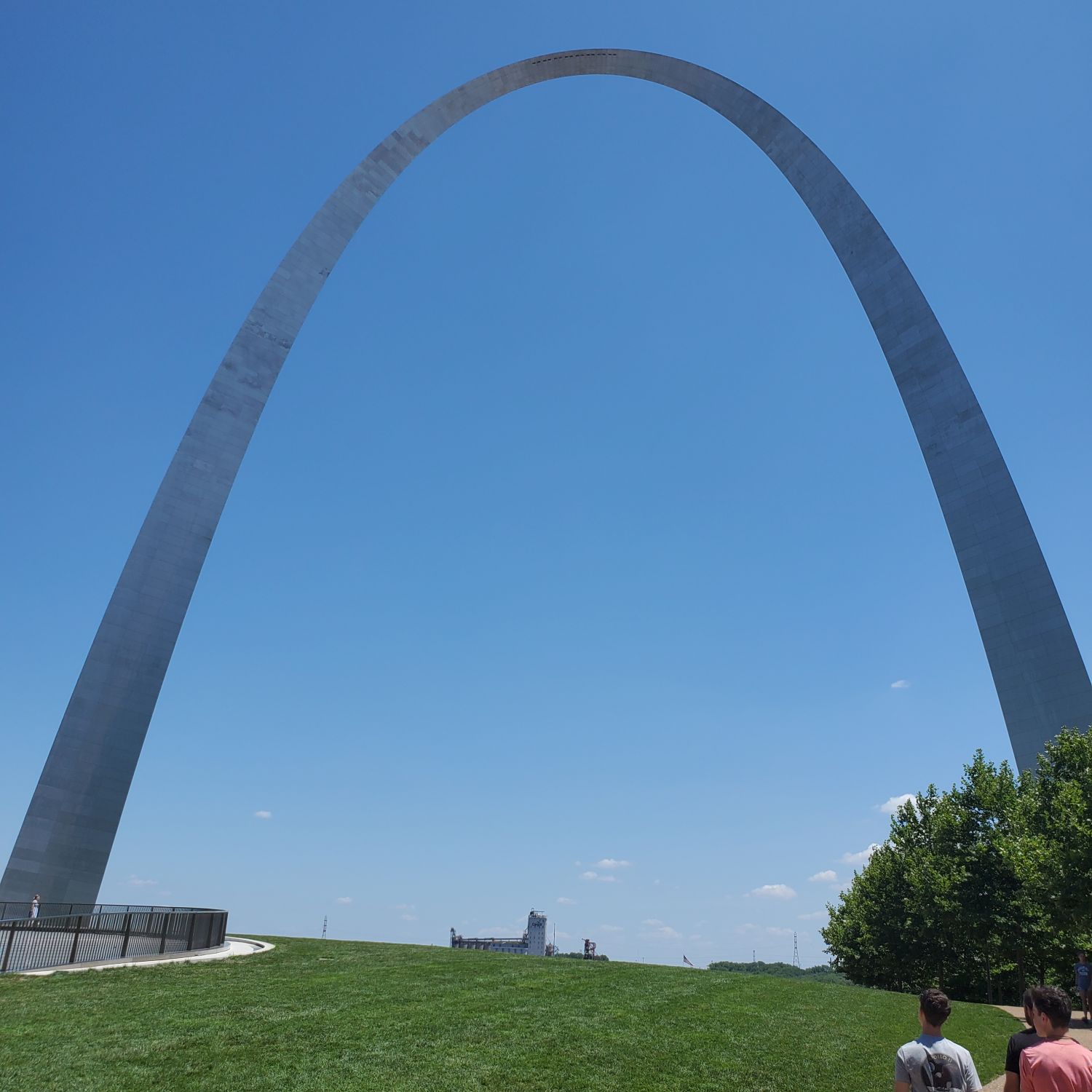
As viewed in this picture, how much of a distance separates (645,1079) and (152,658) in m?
25.2

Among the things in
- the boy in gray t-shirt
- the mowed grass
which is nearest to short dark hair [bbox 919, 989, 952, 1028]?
the boy in gray t-shirt

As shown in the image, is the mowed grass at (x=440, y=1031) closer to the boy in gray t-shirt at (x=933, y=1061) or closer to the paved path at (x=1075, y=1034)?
the paved path at (x=1075, y=1034)

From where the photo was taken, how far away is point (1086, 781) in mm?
20750

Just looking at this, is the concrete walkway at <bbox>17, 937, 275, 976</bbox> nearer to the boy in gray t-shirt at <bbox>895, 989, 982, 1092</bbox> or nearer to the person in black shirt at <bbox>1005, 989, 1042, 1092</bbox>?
the boy in gray t-shirt at <bbox>895, 989, 982, 1092</bbox>

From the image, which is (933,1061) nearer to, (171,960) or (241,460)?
(171,960)

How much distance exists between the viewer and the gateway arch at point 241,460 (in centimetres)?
2472

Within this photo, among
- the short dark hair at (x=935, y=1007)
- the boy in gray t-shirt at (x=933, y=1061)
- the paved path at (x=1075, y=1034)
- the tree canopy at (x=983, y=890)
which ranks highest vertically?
the tree canopy at (x=983, y=890)

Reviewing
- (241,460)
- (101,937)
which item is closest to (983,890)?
(101,937)

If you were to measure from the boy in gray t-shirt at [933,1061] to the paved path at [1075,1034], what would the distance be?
5947 millimetres

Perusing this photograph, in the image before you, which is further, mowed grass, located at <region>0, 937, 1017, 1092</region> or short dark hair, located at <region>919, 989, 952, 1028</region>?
mowed grass, located at <region>0, 937, 1017, 1092</region>

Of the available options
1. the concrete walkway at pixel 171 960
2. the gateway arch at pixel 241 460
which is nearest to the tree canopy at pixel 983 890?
the gateway arch at pixel 241 460

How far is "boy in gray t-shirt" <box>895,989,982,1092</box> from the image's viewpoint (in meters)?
5.44

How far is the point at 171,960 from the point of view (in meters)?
19.9

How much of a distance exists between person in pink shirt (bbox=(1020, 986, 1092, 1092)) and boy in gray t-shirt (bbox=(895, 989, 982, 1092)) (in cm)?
33
